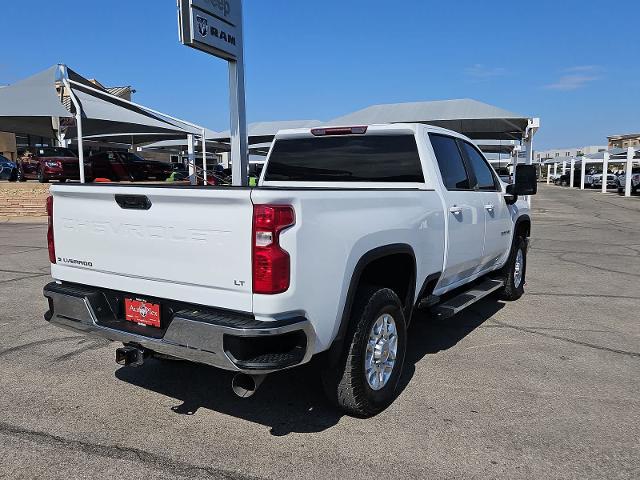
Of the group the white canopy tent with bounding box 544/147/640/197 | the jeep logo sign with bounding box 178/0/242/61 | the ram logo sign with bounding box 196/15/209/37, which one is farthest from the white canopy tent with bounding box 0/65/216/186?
the white canopy tent with bounding box 544/147/640/197

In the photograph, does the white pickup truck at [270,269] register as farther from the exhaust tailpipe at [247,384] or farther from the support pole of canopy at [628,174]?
the support pole of canopy at [628,174]

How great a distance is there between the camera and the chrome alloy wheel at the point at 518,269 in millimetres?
6796

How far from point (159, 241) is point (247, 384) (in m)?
0.97

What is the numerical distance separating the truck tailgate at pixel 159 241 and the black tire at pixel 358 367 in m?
0.83

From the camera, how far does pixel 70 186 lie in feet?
11.9

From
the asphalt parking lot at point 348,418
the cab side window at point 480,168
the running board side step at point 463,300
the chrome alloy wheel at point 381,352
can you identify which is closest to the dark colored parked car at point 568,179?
the cab side window at point 480,168

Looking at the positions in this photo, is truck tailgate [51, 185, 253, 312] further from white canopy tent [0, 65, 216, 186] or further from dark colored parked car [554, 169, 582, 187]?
dark colored parked car [554, 169, 582, 187]

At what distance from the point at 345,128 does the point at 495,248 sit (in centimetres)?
212

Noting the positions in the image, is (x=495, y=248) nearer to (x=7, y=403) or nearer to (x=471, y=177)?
(x=471, y=177)

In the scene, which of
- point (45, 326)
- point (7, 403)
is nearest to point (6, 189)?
point (45, 326)

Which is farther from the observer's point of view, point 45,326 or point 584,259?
point 584,259

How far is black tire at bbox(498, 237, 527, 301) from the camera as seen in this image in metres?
6.58

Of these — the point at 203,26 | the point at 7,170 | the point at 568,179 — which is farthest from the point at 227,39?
the point at 568,179

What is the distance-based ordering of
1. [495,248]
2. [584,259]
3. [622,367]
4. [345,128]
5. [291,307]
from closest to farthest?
[291,307] < [622,367] < [345,128] < [495,248] < [584,259]
